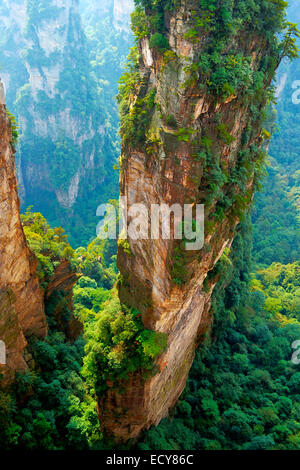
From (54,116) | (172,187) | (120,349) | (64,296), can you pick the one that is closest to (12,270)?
(120,349)

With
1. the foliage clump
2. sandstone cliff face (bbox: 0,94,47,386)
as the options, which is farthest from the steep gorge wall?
the foliage clump

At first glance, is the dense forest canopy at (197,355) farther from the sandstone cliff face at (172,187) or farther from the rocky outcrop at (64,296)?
the sandstone cliff face at (172,187)

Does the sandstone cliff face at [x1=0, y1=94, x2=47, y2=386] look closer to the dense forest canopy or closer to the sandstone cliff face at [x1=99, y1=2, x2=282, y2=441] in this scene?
the dense forest canopy

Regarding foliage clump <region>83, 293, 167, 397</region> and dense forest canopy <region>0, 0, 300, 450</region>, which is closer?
dense forest canopy <region>0, 0, 300, 450</region>

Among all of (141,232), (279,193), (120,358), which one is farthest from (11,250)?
(279,193)

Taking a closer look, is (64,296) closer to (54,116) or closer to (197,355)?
(197,355)

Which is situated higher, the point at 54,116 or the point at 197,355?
the point at 54,116

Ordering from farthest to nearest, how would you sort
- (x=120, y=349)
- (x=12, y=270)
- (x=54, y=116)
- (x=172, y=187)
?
(x=54, y=116) → (x=120, y=349) → (x=12, y=270) → (x=172, y=187)
